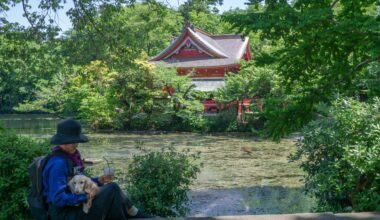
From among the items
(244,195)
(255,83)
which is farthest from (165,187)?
(255,83)

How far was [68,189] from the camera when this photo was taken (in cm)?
314

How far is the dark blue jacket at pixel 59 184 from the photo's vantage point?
3.10 meters

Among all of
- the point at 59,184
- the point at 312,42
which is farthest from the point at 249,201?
the point at 59,184

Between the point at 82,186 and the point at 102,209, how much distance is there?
0.90ft

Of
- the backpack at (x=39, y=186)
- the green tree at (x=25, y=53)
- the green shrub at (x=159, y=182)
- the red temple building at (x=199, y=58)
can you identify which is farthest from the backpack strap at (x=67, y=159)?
the red temple building at (x=199, y=58)

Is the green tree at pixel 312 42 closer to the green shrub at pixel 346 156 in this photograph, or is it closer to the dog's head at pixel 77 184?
the green shrub at pixel 346 156

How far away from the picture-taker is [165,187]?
186 inches

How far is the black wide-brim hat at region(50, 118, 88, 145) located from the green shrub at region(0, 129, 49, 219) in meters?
1.13

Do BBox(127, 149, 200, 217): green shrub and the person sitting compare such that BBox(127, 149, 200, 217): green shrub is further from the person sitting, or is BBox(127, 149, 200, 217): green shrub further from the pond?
the person sitting

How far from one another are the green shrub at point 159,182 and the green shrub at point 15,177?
39.9 inches

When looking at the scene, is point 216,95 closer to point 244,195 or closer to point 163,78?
point 163,78

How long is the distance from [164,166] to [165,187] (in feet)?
0.70

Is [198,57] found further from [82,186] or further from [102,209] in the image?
[82,186]

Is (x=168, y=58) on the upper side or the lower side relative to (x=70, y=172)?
upper
